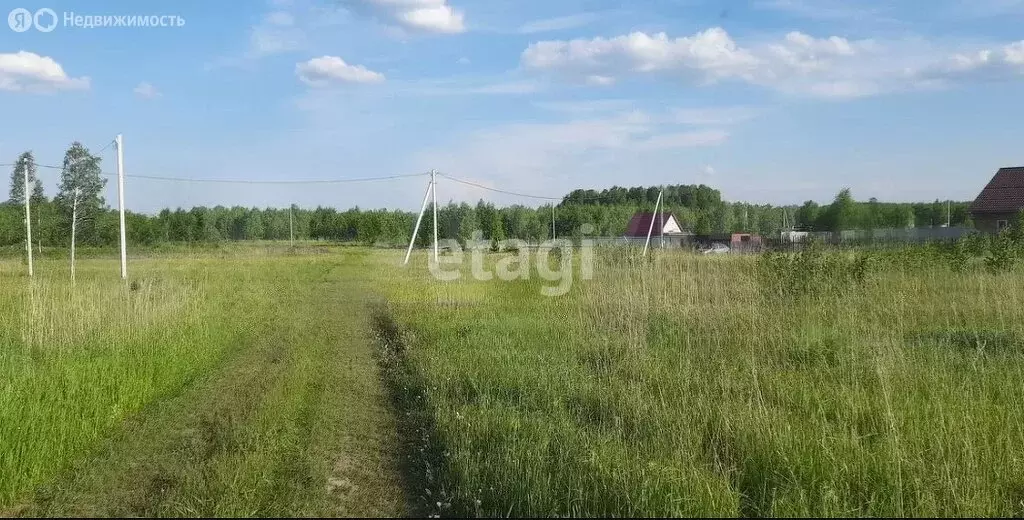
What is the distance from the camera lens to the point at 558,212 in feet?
252

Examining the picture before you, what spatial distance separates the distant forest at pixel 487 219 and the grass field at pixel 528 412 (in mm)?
24327

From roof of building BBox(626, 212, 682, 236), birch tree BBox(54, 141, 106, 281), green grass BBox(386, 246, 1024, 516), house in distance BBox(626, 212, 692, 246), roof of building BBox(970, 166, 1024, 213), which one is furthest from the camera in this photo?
roof of building BBox(626, 212, 682, 236)

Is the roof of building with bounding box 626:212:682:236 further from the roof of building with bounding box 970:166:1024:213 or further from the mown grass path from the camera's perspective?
→ the mown grass path

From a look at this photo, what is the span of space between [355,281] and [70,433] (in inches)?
660

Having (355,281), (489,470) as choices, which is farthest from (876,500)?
(355,281)

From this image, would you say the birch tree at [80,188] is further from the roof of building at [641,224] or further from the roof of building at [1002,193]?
the roof of building at [1002,193]

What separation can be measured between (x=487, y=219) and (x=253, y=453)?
201ft

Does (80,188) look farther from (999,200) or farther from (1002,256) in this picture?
(999,200)

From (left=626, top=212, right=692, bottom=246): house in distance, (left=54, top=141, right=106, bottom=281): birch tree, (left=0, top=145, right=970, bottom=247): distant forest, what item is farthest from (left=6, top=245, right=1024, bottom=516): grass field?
(left=626, top=212, right=692, bottom=246): house in distance

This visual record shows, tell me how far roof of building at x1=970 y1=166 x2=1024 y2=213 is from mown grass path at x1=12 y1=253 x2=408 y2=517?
3942 centimetres

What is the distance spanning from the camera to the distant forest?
1705 inches

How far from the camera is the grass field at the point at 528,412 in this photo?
Answer: 4043 millimetres

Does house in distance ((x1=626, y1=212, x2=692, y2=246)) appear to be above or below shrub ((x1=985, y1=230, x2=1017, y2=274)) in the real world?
above

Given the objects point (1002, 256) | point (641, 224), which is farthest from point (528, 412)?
point (641, 224)
